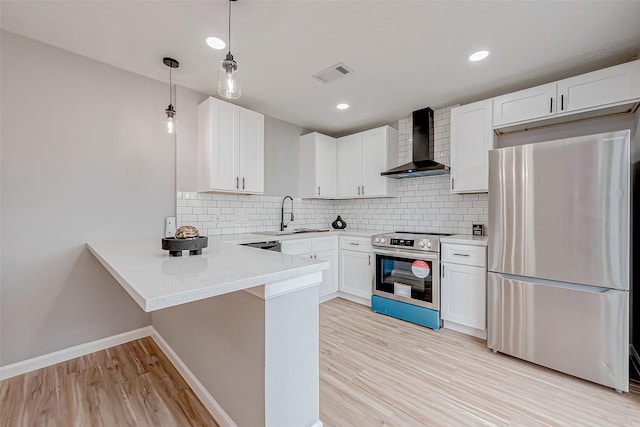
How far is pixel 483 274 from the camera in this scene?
8.23 ft

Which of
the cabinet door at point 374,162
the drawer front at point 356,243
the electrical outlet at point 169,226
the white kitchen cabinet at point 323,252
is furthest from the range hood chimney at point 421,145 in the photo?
the electrical outlet at point 169,226

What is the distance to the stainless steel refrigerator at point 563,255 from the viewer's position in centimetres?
179

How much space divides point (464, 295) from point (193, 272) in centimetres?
252

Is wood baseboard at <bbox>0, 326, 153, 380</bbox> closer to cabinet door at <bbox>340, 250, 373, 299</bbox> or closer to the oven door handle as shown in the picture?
cabinet door at <bbox>340, 250, 373, 299</bbox>

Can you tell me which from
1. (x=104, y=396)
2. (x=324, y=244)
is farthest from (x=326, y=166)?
(x=104, y=396)

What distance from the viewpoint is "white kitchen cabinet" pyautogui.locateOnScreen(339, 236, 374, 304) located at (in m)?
3.36

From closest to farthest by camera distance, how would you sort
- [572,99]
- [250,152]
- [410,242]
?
[572,99], [410,242], [250,152]

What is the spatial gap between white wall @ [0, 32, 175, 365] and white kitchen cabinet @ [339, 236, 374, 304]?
2.21 m

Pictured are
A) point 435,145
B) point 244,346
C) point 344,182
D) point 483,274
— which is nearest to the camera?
point 244,346

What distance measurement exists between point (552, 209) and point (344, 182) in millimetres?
2513

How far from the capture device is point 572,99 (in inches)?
88.0

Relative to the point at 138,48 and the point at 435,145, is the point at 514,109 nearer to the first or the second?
the point at 435,145

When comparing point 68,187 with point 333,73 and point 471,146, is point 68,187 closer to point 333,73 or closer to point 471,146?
point 333,73

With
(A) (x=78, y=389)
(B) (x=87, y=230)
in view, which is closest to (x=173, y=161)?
(B) (x=87, y=230)
